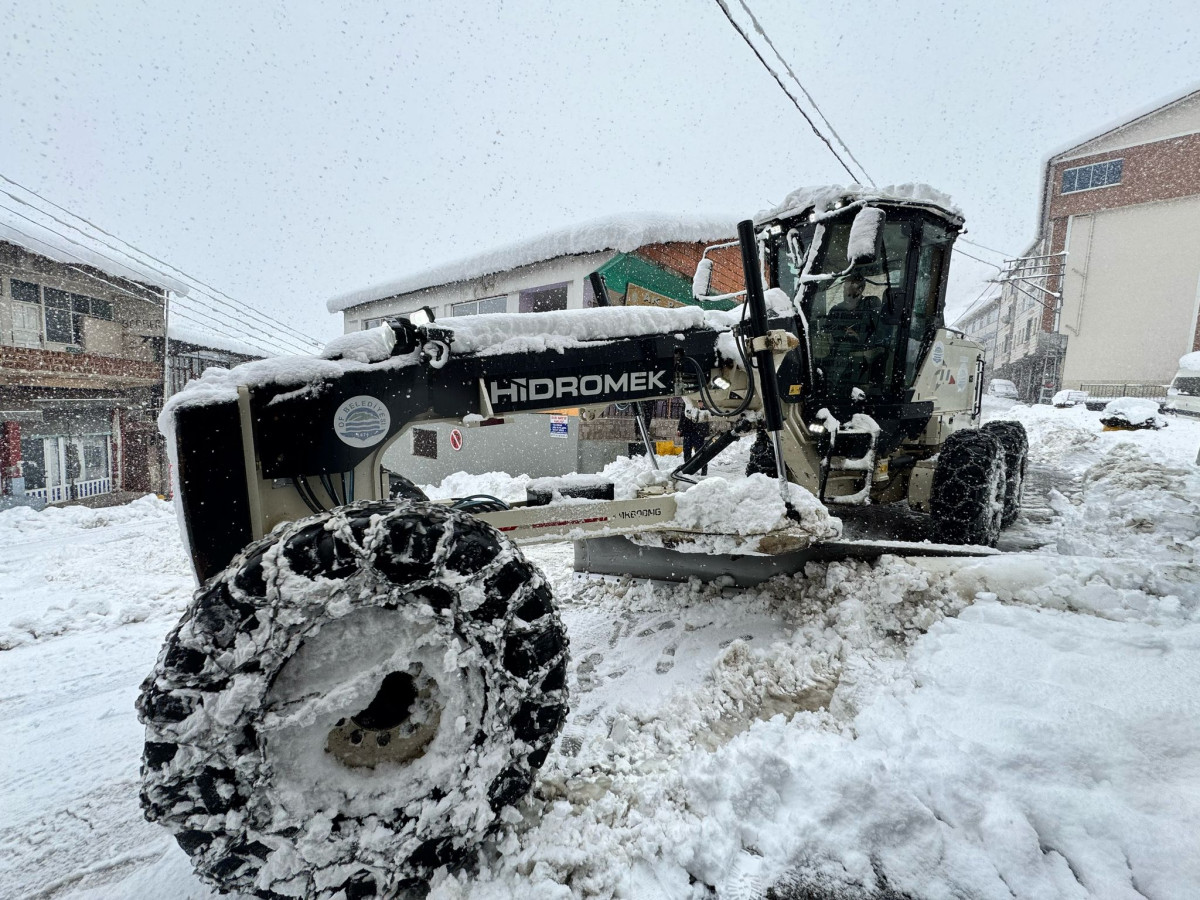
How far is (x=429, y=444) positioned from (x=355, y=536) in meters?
11.2

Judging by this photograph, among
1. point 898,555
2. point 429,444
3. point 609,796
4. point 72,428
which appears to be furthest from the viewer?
point 72,428

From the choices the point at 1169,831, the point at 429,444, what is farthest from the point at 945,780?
the point at 429,444

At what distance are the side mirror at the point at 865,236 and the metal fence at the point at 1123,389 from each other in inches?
1221

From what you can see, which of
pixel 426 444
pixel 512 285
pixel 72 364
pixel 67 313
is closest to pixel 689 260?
pixel 512 285

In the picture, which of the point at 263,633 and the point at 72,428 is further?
the point at 72,428

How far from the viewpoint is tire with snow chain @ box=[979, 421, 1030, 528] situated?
5.35 metres

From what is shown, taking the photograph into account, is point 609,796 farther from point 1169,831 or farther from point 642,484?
point 642,484

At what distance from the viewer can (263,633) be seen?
139 cm

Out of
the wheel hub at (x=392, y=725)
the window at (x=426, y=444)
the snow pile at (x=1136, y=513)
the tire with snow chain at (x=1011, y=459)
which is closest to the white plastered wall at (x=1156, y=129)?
the snow pile at (x=1136, y=513)

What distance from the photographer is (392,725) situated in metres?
1.69

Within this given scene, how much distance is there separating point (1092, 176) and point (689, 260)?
28.8 metres

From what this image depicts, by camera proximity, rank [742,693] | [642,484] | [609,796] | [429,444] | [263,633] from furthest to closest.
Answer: [429,444]
[642,484]
[742,693]
[609,796]
[263,633]

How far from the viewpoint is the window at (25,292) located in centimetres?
1506

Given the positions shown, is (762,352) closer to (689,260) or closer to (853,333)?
(853,333)
